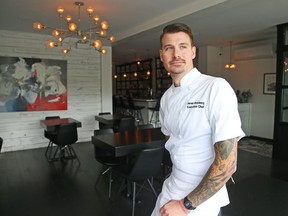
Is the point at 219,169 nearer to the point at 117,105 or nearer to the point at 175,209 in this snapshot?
the point at 175,209

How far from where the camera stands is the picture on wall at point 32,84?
5.41 meters

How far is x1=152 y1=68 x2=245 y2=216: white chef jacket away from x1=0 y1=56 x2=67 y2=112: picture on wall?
534 cm

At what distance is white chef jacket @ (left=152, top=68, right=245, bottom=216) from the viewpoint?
92 centimetres

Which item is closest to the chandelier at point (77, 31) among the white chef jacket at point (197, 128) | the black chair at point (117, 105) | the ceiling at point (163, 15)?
the ceiling at point (163, 15)

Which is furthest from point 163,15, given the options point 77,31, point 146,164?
point 146,164

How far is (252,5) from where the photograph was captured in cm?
352

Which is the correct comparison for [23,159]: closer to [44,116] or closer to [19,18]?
[44,116]

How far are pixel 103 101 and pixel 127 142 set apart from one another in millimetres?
3974

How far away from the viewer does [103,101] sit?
6.74m

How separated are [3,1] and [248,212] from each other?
413cm

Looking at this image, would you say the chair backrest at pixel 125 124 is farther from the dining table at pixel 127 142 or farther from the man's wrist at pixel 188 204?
the man's wrist at pixel 188 204

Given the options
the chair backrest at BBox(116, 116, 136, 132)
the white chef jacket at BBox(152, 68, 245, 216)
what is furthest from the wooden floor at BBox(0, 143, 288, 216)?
the white chef jacket at BBox(152, 68, 245, 216)

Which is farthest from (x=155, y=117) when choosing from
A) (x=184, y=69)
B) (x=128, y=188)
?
(x=184, y=69)

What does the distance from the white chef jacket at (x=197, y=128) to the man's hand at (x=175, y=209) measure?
0.21ft
